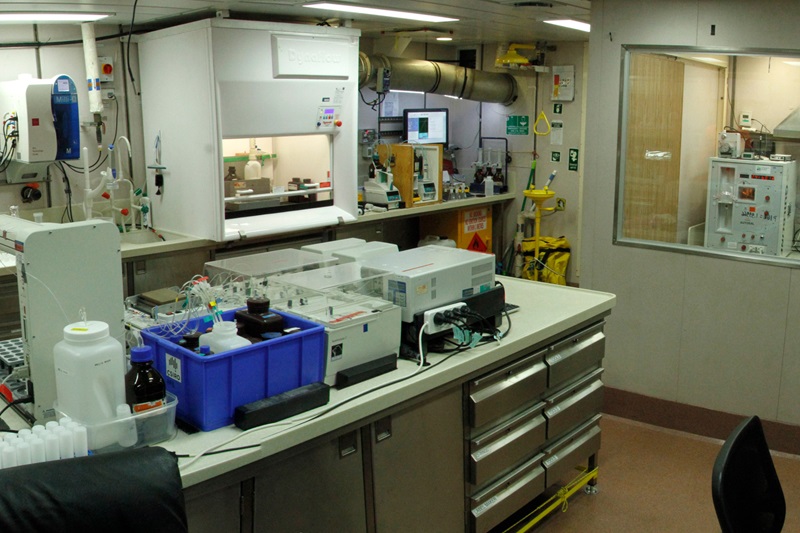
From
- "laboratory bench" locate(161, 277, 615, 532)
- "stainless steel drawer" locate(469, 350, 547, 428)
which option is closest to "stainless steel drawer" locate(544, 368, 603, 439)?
"laboratory bench" locate(161, 277, 615, 532)

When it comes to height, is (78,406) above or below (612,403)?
above

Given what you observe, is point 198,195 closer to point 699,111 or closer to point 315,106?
point 315,106

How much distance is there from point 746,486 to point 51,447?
1624mm

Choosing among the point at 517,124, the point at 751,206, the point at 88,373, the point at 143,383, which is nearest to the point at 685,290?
the point at 751,206

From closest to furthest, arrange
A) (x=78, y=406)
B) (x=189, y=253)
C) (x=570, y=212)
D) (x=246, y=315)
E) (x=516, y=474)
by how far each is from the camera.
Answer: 1. (x=78, y=406)
2. (x=246, y=315)
3. (x=516, y=474)
4. (x=189, y=253)
5. (x=570, y=212)

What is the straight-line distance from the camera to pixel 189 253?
4664 mm

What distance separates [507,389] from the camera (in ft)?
9.26

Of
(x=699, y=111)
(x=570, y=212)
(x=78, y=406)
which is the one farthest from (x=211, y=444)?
(x=570, y=212)

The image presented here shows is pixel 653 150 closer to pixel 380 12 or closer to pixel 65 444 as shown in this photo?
pixel 380 12

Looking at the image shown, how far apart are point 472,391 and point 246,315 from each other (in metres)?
0.87

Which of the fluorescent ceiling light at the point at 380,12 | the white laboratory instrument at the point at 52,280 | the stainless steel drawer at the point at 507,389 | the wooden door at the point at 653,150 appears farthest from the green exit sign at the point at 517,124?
the white laboratory instrument at the point at 52,280

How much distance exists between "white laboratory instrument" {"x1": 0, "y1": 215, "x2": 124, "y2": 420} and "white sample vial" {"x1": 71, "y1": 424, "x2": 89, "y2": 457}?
0.32 metres

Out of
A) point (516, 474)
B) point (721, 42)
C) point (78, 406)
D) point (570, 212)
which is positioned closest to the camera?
point (78, 406)

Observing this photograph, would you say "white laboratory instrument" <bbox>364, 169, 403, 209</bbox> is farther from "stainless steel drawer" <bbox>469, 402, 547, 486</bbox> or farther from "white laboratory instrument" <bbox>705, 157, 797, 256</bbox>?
"stainless steel drawer" <bbox>469, 402, 547, 486</bbox>
